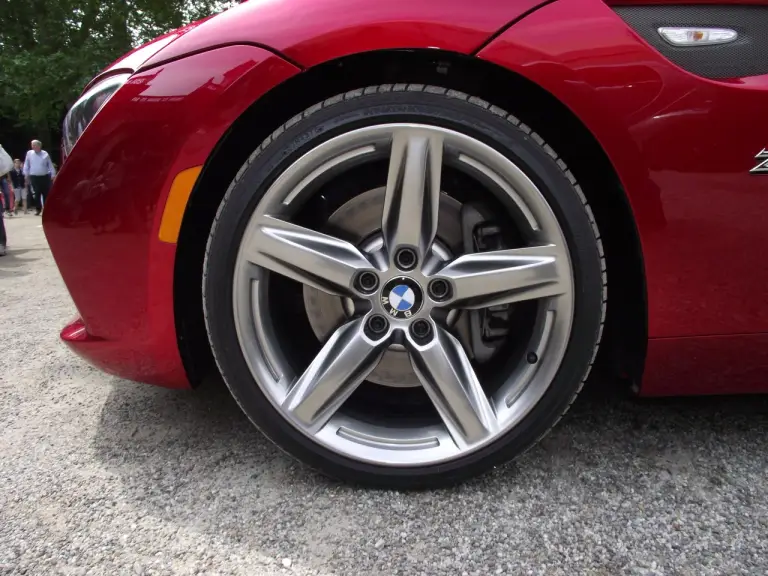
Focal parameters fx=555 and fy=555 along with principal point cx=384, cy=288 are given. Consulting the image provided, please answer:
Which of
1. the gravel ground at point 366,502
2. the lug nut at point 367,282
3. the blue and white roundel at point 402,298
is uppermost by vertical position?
the lug nut at point 367,282

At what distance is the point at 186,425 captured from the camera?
1765 mm

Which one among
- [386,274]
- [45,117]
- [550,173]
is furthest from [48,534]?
[45,117]

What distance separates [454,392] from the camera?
54.9 inches

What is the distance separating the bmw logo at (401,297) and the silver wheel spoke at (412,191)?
8 centimetres

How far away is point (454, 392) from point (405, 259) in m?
0.36

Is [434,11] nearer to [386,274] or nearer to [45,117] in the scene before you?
[386,274]

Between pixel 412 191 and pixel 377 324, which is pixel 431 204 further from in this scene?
pixel 377 324

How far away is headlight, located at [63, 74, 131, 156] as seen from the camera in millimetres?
1507

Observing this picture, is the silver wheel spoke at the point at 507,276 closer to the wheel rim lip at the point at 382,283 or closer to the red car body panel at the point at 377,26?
the wheel rim lip at the point at 382,283

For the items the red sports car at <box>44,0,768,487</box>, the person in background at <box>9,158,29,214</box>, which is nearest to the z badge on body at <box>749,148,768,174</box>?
the red sports car at <box>44,0,768,487</box>

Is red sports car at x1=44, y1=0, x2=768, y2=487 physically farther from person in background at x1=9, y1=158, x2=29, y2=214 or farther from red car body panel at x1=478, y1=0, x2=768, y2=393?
person in background at x1=9, y1=158, x2=29, y2=214

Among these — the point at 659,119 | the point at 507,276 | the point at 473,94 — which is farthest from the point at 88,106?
the point at 659,119

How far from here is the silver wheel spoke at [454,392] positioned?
4.58ft

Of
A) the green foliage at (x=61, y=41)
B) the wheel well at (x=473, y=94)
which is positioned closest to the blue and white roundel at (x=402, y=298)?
the wheel well at (x=473, y=94)
